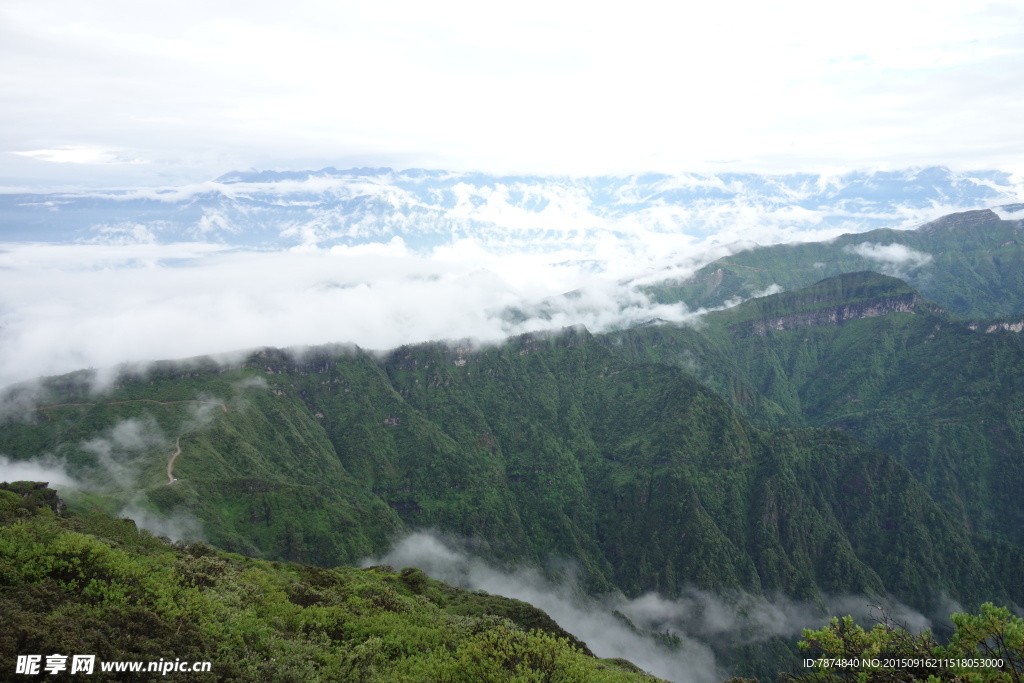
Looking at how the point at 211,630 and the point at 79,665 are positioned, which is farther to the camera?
the point at 211,630

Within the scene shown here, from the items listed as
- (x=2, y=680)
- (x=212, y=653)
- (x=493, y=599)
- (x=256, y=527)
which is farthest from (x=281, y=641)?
(x=256, y=527)

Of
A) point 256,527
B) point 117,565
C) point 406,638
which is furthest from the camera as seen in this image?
point 256,527

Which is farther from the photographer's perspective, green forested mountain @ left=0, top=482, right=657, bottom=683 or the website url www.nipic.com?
green forested mountain @ left=0, top=482, right=657, bottom=683

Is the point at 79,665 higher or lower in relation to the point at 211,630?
higher

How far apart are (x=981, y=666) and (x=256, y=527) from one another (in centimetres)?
19711

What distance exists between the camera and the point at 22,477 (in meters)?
175

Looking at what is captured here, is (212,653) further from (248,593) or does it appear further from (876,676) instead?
(876,676)

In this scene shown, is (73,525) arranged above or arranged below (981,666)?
below

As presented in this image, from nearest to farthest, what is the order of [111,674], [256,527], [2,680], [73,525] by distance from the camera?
[2,680] → [111,674] → [73,525] → [256,527]

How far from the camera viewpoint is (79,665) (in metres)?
40.5

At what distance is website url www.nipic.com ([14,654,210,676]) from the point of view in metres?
38.9

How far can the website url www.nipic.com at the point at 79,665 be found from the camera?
38.9m

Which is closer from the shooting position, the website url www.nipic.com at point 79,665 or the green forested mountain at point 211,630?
the website url www.nipic.com at point 79,665

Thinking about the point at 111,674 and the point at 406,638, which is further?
the point at 406,638
